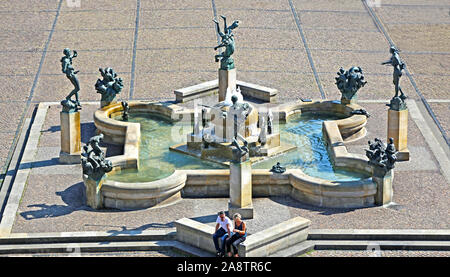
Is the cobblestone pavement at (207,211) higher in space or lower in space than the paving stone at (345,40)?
lower

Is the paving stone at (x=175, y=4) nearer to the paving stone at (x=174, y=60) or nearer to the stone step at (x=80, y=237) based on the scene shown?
the paving stone at (x=174, y=60)

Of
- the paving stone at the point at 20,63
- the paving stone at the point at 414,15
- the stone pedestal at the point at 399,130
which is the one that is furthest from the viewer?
the paving stone at the point at 414,15

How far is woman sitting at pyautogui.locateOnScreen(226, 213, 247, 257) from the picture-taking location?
2492cm

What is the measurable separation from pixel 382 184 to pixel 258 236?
4.19 m

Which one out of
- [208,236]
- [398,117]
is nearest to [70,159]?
[208,236]

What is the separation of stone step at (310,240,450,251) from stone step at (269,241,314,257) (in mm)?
182

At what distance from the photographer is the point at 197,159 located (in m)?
31.3

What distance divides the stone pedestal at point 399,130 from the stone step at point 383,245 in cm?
578

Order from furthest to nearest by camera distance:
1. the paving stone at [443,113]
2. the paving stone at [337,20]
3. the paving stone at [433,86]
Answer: the paving stone at [337,20] → the paving stone at [433,86] → the paving stone at [443,113]

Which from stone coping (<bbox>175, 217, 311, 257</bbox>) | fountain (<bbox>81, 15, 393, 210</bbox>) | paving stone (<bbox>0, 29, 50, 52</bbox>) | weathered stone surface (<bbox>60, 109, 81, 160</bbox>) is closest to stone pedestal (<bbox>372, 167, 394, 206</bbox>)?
fountain (<bbox>81, 15, 393, 210</bbox>)

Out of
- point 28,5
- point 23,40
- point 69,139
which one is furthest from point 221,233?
point 28,5

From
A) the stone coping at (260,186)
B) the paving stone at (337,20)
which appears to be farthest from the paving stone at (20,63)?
the paving stone at (337,20)

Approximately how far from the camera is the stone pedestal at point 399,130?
1243 inches

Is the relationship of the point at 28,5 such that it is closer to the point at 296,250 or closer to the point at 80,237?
the point at 80,237
